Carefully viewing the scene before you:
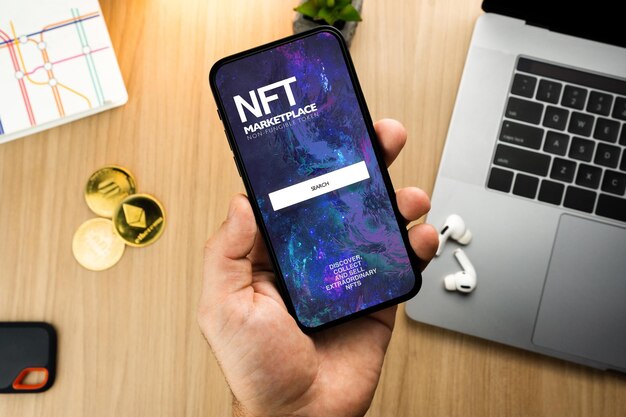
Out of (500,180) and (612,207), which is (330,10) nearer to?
(500,180)

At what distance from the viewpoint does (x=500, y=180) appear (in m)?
0.73

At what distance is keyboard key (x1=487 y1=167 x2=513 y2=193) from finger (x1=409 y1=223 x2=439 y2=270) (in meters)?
0.15

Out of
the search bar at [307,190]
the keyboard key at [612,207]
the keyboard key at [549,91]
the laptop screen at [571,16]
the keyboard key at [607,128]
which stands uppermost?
the laptop screen at [571,16]

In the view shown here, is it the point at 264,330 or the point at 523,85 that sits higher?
the point at 523,85

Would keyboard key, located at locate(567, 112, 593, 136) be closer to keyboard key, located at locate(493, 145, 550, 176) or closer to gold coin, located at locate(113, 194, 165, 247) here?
keyboard key, located at locate(493, 145, 550, 176)

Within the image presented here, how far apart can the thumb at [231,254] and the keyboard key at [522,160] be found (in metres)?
0.34

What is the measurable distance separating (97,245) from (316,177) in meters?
0.33

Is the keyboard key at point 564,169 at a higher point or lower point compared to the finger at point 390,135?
lower

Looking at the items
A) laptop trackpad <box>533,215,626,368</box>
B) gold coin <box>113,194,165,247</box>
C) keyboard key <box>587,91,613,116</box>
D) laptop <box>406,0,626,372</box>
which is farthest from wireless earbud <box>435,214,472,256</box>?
gold coin <box>113,194,165,247</box>

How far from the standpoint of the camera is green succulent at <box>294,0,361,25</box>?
66 cm

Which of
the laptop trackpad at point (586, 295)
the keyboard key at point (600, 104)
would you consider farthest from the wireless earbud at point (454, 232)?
the keyboard key at point (600, 104)

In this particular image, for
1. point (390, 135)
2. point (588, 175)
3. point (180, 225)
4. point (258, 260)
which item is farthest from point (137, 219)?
point (588, 175)

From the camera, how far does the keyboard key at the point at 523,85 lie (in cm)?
72

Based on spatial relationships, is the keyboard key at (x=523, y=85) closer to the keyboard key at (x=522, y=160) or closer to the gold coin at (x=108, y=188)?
the keyboard key at (x=522, y=160)
